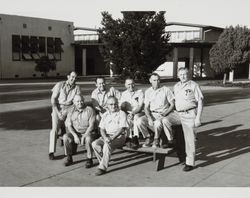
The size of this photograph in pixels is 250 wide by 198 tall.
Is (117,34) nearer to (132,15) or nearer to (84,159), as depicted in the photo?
(132,15)

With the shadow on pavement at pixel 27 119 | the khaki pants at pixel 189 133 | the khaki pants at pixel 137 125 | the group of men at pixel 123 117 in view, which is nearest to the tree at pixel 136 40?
the shadow on pavement at pixel 27 119

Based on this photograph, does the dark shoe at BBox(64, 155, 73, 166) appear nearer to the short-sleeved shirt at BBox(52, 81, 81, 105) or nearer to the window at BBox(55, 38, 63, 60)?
the short-sleeved shirt at BBox(52, 81, 81, 105)

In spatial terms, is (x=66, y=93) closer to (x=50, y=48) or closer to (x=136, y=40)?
(x=136, y=40)

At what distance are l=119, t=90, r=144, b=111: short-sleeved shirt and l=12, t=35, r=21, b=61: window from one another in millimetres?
31018

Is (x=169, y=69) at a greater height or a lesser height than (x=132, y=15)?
lesser

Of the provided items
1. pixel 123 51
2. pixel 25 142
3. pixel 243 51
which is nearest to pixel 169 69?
pixel 243 51

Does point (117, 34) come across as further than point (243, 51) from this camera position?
No

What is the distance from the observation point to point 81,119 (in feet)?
20.3

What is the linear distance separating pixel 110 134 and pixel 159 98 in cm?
110

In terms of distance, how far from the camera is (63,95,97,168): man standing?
6.04 m

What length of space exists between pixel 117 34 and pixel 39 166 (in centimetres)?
1551

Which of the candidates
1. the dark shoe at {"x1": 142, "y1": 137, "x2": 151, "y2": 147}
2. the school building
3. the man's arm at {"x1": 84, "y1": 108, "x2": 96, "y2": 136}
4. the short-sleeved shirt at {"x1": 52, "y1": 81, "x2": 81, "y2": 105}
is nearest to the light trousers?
the short-sleeved shirt at {"x1": 52, "y1": 81, "x2": 81, "y2": 105}

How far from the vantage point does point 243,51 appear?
85.1ft

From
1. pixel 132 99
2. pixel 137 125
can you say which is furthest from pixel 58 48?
pixel 137 125
